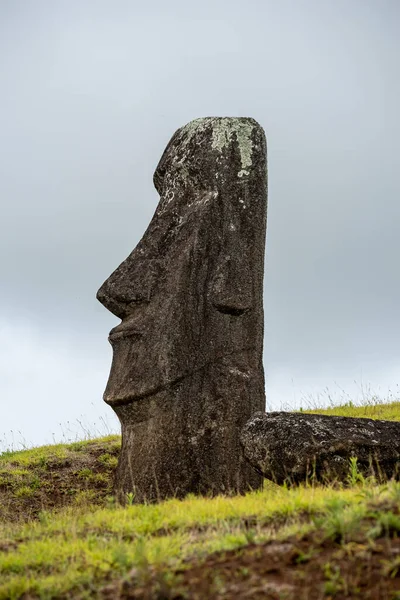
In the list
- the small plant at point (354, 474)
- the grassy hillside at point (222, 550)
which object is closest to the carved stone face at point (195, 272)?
the small plant at point (354, 474)

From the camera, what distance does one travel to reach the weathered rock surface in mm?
8883

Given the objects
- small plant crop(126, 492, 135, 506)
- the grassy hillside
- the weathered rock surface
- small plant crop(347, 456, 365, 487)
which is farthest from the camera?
the weathered rock surface

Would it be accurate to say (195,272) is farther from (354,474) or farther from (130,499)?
(354,474)

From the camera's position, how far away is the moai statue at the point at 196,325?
10320mm

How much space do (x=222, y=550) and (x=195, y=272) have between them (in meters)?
5.71

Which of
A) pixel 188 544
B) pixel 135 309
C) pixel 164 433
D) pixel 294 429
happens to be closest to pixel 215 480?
pixel 164 433

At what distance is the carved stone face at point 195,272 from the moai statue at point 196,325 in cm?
2

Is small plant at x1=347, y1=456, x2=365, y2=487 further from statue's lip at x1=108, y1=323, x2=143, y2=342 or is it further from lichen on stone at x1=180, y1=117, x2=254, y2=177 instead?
lichen on stone at x1=180, y1=117, x2=254, y2=177

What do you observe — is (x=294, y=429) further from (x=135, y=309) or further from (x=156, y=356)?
(x=135, y=309)

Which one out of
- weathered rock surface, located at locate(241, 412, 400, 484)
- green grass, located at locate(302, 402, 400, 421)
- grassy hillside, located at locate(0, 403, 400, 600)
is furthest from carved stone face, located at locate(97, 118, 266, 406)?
green grass, located at locate(302, 402, 400, 421)

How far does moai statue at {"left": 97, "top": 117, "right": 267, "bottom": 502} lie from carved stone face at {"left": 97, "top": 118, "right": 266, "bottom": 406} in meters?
0.02

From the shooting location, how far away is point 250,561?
5285 mm

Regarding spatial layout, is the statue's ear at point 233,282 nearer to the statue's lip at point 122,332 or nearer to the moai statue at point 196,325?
the moai statue at point 196,325

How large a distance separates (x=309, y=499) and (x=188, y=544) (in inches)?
50.6
